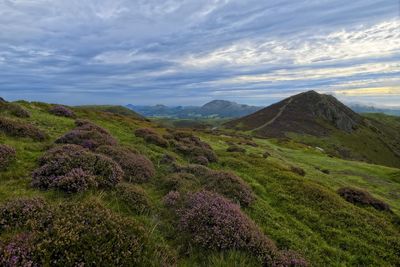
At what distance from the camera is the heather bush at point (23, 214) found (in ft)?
19.5

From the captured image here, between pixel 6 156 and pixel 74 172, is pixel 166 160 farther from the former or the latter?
pixel 6 156

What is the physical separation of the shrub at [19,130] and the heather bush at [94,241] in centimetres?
1133

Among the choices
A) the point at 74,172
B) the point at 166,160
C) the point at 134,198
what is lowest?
the point at 166,160

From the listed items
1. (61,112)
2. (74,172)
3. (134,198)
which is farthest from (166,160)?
(61,112)

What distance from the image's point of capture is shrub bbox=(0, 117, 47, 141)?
50.6 feet

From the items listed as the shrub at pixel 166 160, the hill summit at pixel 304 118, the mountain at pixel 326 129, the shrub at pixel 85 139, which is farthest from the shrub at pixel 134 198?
the hill summit at pixel 304 118

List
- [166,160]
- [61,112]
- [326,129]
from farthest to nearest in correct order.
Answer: [326,129]
[61,112]
[166,160]

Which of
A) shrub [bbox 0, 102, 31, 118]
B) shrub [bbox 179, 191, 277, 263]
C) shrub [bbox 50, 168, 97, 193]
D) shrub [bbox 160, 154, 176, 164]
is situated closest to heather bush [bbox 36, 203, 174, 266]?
shrub [bbox 179, 191, 277, 263]

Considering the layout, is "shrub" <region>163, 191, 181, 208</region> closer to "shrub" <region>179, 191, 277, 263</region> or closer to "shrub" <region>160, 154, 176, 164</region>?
"shrub" <region>179, 191, 277, 263</region>

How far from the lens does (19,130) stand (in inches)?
625

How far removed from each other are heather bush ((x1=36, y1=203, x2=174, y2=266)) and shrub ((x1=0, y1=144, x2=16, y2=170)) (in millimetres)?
5520

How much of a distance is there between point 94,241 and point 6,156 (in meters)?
7.89

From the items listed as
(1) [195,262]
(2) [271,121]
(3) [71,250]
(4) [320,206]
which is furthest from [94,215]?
(2) [271,121]

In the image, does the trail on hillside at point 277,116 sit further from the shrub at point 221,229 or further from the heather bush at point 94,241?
the heather bush at point 94,241
